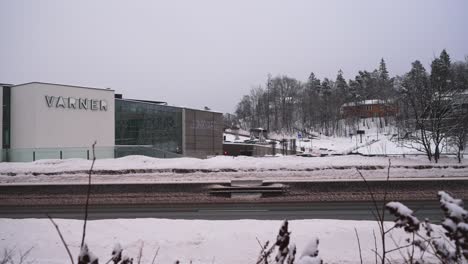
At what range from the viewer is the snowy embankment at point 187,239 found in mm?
7484

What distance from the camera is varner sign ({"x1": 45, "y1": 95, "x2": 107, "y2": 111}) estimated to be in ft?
144

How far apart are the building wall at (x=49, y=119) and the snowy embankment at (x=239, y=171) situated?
1956cm

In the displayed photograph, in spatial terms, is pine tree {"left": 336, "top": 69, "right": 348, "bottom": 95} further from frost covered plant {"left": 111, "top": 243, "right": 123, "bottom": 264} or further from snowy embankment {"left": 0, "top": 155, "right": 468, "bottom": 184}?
frost covered plant {"left": 111, "top": 243, "right": 123, "bottom": 264}

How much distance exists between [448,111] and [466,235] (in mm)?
28160

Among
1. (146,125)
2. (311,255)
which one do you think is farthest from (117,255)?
(146,125)

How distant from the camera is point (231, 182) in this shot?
19781mm

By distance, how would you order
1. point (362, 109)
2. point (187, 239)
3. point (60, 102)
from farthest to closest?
point (362, 109) → point (60, 102) → point (187, 239)

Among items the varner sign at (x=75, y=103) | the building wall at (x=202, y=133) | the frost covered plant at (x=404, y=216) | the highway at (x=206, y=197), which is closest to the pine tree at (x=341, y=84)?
the building wall at (x=202, y=133)

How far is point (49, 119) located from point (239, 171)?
2908cm

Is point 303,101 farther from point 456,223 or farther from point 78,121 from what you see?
point 456,223

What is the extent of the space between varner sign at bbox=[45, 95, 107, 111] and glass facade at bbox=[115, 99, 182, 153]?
109 inches

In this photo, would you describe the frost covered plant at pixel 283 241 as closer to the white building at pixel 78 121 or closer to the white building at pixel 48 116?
the white building at pixel 78 121

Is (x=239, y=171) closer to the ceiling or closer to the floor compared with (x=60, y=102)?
closer to the floor

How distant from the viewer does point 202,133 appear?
213ft
